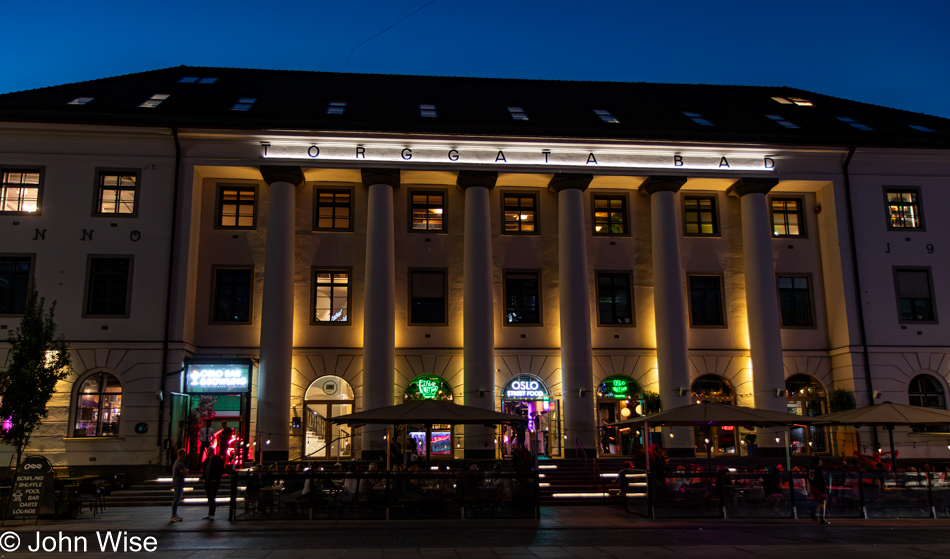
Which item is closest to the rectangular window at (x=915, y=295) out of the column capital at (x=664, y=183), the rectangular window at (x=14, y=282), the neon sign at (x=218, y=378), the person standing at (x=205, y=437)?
the column capital at (x=664, y=183)

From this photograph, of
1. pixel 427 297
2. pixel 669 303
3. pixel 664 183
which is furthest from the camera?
pixel 664 183

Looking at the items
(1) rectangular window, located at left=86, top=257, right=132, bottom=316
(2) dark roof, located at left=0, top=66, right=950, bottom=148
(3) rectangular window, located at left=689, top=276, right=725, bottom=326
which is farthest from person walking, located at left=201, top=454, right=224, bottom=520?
(3) rectangular window, located at left=689, top=276, right=725, bottom=326

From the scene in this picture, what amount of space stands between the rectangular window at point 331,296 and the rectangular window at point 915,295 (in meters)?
21.0

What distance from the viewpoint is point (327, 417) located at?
2698cm

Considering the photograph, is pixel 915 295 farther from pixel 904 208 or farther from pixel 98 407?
pixel 98 407

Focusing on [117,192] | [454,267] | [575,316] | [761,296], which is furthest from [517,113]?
[117,192]

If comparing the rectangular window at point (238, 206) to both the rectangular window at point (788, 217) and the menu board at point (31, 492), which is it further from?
the rectangular window at point (788, 217)

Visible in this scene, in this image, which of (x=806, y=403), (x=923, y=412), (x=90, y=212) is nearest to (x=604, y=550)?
(x=923, y=412)

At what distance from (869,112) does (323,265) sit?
25.8 metres

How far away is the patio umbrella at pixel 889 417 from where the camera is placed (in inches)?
807

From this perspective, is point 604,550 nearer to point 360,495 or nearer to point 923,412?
point 360,495

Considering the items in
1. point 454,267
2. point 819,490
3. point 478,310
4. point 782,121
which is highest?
point 782,121

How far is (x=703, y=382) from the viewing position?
93.6 ft

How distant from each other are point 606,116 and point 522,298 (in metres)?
8.70
